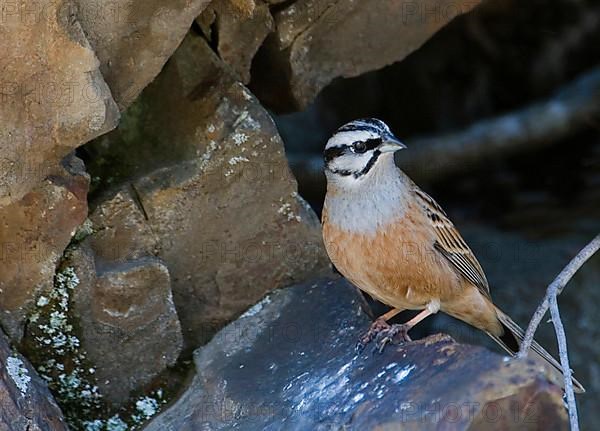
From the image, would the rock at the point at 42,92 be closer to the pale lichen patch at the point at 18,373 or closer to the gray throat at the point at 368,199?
the pale lichen patch at the point at 18,373

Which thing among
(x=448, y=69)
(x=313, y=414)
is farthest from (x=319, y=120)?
(x=313, y=414)

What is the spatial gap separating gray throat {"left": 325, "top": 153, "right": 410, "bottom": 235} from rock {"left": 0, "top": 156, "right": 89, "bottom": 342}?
1208 millimetres

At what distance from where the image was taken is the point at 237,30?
19.5 feet

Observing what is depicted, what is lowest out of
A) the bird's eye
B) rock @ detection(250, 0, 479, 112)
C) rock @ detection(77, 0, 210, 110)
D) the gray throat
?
the gray throat

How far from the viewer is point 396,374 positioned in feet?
15.1

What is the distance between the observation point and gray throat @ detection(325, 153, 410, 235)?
5602 millimetres

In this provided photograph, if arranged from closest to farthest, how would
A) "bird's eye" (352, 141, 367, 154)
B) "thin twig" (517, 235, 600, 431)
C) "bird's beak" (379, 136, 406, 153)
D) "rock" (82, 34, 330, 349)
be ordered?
"thin twig" (517, 235, 600, 431) < "bird's beak" (379, 136, 406, 153) < "bird's eye" (352, 141, 367, 154) < "rock" (82, 34, 330, 349)

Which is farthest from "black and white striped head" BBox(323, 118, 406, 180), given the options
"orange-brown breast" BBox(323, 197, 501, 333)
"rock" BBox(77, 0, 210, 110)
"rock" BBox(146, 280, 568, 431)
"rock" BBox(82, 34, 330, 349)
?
"rock" BBox(77, 0, 210, 110)

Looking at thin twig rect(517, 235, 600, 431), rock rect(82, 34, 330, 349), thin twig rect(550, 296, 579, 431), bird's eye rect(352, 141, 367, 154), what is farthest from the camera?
rock rect(82, 34, 330, 349)

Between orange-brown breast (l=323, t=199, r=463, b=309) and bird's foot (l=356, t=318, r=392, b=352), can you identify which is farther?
orange-brown breast (l=323, t=199, r=463, b=309)

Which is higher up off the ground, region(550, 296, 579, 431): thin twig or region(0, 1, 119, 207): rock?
region(0, 1, 119, 207): rock

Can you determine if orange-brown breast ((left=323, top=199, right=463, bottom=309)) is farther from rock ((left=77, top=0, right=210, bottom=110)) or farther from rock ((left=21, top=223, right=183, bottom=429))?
rock ((left=77, top=0, right=210, bottom=110))

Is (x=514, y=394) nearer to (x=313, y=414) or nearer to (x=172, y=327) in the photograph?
(x=313, y=414)

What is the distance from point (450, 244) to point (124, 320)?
5.45 ft
